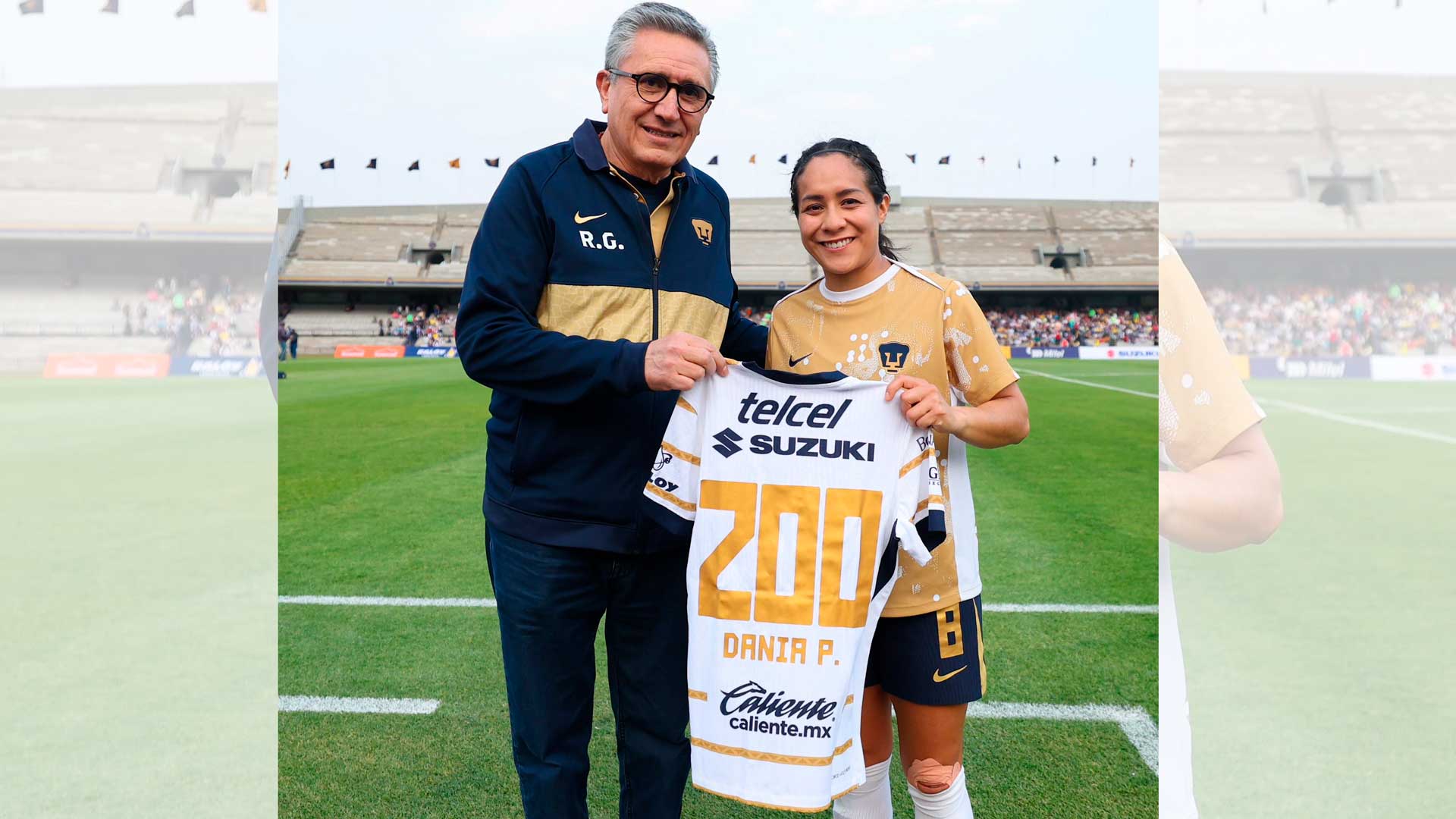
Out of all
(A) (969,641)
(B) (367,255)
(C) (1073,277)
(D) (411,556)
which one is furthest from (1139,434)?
(B) (367,255)

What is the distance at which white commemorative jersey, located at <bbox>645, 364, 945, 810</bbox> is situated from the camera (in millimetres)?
A: 1983

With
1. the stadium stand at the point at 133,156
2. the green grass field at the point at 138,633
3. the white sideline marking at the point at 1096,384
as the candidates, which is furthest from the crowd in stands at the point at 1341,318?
the stadium stand at the point at 133,156

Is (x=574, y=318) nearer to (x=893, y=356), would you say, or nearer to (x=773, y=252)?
(x=893, y=356)

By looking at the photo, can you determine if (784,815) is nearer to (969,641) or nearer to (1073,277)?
(969,641)

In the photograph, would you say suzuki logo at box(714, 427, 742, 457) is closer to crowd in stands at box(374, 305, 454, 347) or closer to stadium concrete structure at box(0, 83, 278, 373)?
stadium concrete structure at box(0, 83, 278, 373)

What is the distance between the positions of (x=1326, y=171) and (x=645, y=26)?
54245mm

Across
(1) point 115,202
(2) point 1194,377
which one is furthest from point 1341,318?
(1) point 115,202

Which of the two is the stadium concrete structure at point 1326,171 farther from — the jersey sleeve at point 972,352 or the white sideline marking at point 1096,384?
the jersey sleeve at point 972,352

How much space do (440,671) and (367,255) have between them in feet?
168

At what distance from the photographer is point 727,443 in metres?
2.07

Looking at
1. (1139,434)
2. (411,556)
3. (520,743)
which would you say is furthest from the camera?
(1139,434)

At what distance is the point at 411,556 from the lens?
6082mm

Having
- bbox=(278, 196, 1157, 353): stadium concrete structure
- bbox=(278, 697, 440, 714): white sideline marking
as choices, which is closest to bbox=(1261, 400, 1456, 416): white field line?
bbox=(278, 697, 440, 714): white sideline marking

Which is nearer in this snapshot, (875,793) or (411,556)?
(875,793)
